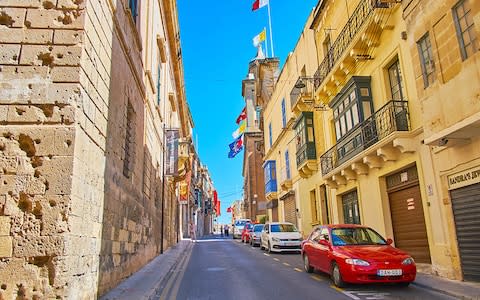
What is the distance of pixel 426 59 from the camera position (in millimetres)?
10273

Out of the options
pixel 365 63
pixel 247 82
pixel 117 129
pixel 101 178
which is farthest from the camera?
pixel 247 82

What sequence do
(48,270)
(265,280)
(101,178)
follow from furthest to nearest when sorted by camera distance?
(265,280) < (101,178) < (48,270)

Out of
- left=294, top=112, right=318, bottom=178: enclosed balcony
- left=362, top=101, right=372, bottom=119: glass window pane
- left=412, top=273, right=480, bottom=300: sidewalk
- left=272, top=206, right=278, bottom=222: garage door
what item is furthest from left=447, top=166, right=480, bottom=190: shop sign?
left=272, top=206, right=278, bottom=222: garage door

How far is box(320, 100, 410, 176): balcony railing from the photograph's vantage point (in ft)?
39.3

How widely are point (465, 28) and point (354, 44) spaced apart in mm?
5860

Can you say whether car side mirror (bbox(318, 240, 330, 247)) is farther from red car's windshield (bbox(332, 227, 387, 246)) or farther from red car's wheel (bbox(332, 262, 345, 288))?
red car's wheel (bbox(332, 262, 345, 288))

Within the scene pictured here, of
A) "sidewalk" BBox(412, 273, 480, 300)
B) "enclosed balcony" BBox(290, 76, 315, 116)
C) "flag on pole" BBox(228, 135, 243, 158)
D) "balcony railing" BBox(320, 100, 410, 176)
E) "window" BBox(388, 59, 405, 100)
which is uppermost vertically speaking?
"flag on pole" BBox(228, 135, 243, 158)

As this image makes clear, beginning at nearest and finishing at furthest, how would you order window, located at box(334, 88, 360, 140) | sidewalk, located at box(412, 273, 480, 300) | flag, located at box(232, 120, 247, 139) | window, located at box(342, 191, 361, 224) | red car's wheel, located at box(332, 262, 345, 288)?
1. sidewalk, located at box(412, 273, 480, 300)
2. red car's wheel, located at box(332, 262, 345, 288)
3. window, located at box(334, 88, 360, 140)
4. window, located at box(342, 191, 361, 224)
5. flag, located at box(232, 120, 247, 139)

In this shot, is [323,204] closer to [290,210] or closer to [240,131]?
[290,210]

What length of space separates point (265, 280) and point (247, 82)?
5001 cm

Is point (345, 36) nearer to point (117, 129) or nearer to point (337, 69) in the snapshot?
point (337, 69)

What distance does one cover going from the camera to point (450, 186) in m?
9.50

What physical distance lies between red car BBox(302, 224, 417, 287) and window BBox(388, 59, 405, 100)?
5257 mm

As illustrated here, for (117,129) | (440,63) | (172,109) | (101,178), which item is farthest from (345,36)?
(172,109)
